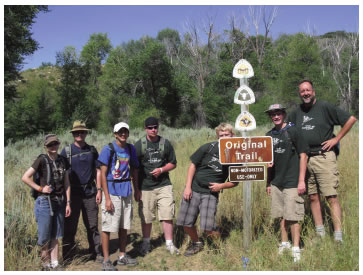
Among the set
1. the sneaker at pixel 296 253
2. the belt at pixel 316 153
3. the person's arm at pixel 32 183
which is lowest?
the sneaker at pixel 296 253

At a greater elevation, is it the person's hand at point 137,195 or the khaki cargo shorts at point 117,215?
the person's hand at point 137,195

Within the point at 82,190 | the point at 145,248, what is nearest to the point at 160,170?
the point at 82,190

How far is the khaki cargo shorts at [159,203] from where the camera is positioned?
4.30 metres

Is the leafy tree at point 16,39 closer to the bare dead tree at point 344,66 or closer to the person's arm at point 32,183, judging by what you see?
the person's arm at point 32,183

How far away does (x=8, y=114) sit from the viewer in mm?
27578

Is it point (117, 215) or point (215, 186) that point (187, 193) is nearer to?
point (215, 186)

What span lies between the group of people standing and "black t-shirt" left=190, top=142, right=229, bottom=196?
0.01 metres

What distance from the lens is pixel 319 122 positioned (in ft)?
13.1

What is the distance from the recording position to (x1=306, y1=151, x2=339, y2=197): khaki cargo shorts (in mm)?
3998

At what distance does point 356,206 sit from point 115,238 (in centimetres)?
374

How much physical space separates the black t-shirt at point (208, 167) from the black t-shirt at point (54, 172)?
5.32ft

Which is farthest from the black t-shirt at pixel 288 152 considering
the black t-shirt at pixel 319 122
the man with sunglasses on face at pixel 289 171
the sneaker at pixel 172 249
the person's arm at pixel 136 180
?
the person's arm at pixel 136 180

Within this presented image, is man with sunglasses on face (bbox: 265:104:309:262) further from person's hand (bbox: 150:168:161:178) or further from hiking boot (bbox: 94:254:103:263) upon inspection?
hiking boot (bbox: 94:254:103:263)

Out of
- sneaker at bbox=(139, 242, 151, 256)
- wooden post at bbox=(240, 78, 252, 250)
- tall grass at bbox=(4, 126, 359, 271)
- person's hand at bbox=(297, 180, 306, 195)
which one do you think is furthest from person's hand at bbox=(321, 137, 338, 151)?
sneaker at bbox=(139, 242, 151, 256)
